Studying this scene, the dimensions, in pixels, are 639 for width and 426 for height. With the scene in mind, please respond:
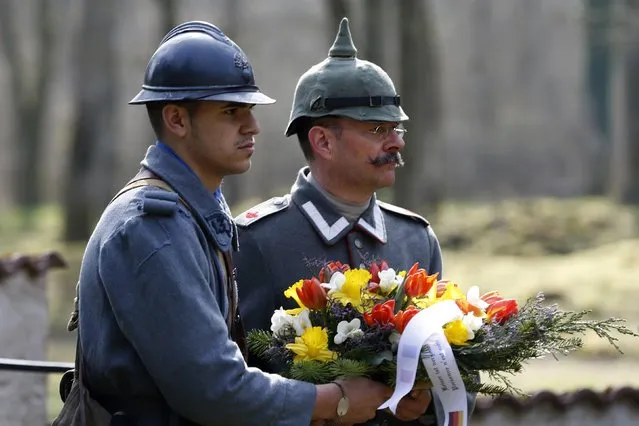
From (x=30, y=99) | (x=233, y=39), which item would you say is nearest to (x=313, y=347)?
(x=233, y=39)

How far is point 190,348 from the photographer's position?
3.46 meters

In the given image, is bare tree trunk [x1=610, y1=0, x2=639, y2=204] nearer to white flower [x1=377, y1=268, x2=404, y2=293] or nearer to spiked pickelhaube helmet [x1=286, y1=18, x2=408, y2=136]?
spiked pickelhaube helmet [x1=286, y1=18, x2=408, y2=136]

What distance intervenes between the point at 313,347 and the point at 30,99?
4087cm

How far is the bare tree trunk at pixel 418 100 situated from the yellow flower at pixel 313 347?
1258 centimetres

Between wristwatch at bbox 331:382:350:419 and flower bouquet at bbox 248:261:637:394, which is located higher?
flower bouquet at bbox 248:261:637:394

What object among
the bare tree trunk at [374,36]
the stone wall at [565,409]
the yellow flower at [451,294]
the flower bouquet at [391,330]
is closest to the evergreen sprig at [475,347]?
the flower bouquet at [391,330]

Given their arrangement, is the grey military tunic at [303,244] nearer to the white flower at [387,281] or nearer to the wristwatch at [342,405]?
the white flower at [387,281]

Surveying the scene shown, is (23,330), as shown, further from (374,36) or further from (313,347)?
(374,36)

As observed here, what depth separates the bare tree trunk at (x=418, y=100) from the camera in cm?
1688

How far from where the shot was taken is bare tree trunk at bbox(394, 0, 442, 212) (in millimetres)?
16875

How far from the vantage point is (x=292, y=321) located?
4.00 metres

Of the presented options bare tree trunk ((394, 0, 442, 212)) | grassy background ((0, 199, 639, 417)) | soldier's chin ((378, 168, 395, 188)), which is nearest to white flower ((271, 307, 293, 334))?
soldier's chin ((378, 168, 395, 188))

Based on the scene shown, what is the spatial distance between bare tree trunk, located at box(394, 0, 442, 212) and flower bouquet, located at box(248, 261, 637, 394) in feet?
40.7

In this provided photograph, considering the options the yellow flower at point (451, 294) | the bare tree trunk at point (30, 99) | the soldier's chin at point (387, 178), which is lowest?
the bare tree trunk at point (30, 99)
